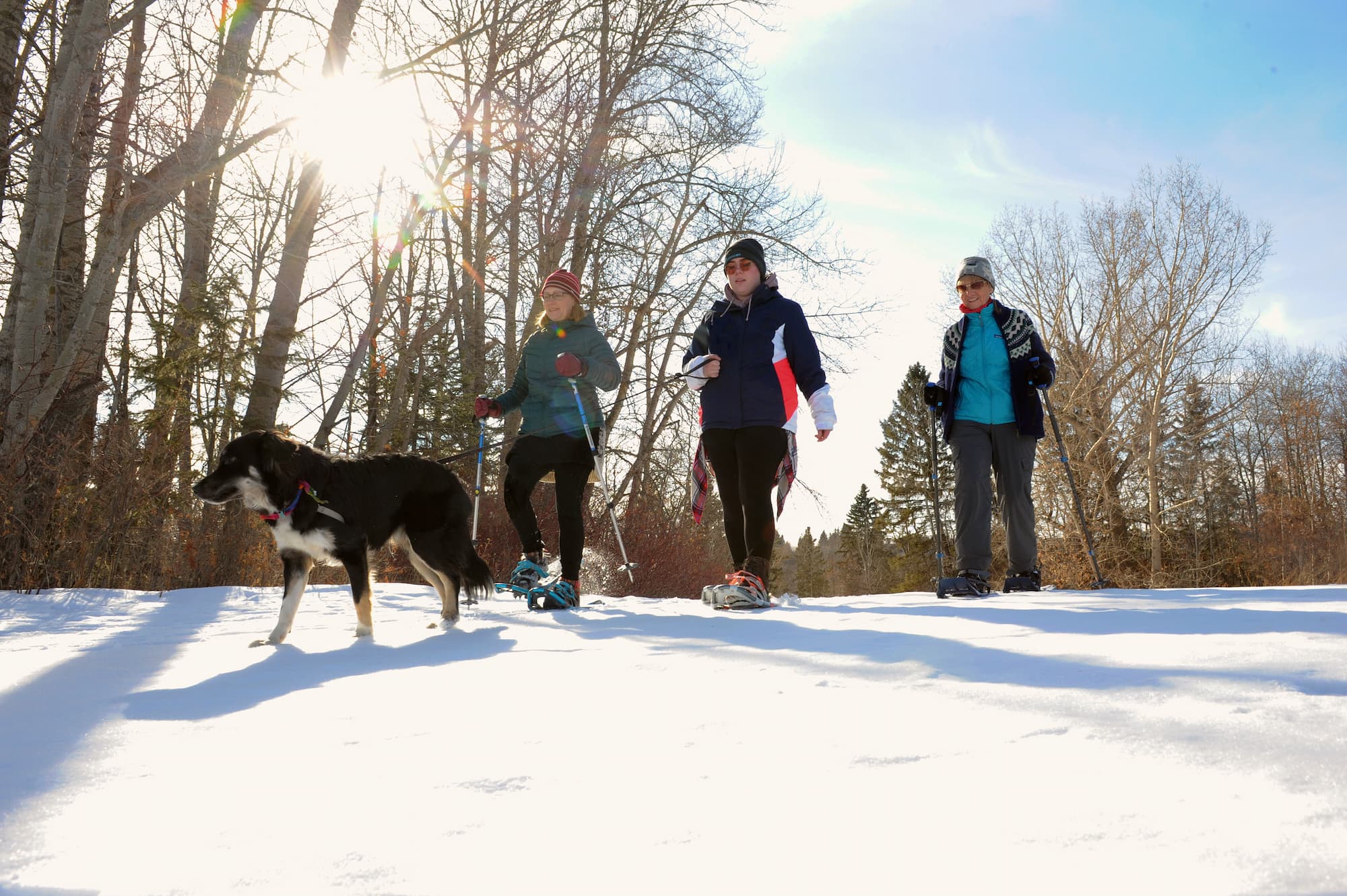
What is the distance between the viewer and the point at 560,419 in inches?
211

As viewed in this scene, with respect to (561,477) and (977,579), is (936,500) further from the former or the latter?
(561,477)

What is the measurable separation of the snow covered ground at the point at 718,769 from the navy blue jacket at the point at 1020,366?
8.17ft

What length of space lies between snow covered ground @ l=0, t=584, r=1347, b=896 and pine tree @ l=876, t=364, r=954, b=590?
35924mm

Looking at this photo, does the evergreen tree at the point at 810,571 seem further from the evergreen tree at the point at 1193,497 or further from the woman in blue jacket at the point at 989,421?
the woman in blue jacket at the point at 989,421

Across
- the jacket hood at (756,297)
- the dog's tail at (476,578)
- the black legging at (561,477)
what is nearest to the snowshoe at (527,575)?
the black legging at (561,477)

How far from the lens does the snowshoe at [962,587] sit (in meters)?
5.13

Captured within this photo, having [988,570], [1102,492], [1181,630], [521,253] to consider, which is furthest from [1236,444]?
[1181,630]

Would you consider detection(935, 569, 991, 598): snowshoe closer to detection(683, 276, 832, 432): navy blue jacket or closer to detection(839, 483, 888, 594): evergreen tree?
detection(683, 276, 832, 432): navy blue jacket

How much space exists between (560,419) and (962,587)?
275 centimetres

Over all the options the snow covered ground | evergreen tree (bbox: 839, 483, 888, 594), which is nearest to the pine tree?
evergreen tree (bbox: 839, 483, 888, 594)

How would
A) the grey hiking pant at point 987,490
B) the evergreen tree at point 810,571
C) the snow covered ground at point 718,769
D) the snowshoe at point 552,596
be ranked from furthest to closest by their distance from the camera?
the evergreen tree at point 810,571 → the grey hiking pant at point 987,490 → the snowshoe at point 552,596 → the snow covered ground at point 718,769

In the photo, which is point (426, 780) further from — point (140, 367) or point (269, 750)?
point (140, 367)

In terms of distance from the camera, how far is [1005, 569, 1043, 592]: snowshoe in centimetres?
541

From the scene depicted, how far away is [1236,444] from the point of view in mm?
40531
